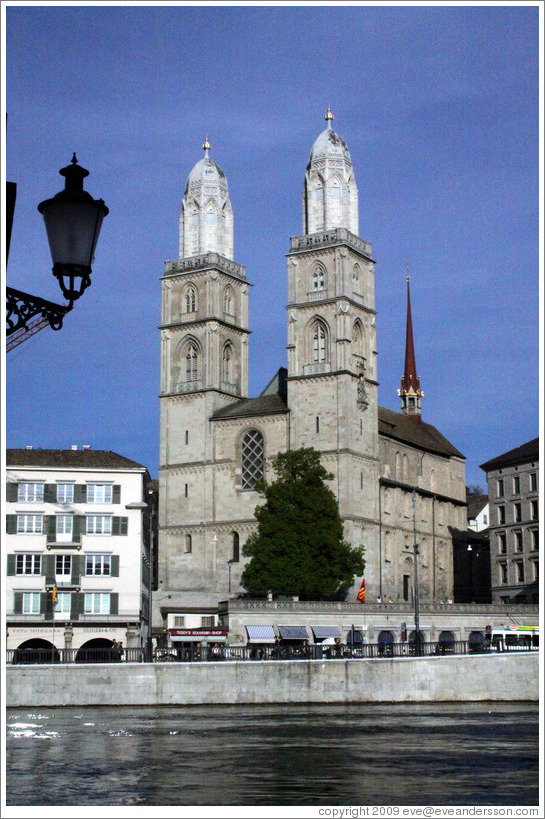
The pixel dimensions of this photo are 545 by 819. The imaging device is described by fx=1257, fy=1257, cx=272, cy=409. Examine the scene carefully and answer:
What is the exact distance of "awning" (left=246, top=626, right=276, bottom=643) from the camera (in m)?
73.4

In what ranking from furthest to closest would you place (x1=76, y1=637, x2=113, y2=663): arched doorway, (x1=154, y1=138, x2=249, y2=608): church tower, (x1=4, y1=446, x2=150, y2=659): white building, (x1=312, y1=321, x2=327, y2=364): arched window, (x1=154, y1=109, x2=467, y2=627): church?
1. (x1=154, y1=138, x2=249, y2=608): church tower
2. (x1=312, y1=321, x2=327, y2=364): arched window
3. (x1=154, y1=109, x2=467, y2=627): church
4. (x1=4, y1=446, x2=150, y2=659): white building
5. (x1=76, y1=637, x2=113, y2=663): arched doorway

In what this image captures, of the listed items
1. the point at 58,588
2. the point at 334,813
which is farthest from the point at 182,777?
the point at 58,588

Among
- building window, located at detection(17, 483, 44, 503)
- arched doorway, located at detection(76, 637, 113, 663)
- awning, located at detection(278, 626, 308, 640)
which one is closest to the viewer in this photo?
arched doorway, located at detection(76, 637, 113, 663)

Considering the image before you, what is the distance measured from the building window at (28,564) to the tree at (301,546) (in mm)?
13926

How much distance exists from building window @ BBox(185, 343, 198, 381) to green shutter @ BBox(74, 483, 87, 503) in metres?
23.0

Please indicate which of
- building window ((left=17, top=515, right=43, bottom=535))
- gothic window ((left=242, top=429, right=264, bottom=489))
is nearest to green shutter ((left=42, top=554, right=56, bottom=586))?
building window ((left=17, top=515, right=43, bottom=535))

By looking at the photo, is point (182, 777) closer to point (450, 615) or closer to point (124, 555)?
point (124, 555)

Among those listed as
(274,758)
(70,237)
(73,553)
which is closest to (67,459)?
(73,553)

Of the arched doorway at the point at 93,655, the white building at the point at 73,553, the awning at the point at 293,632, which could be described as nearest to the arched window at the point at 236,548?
the awning at the point at 293,632

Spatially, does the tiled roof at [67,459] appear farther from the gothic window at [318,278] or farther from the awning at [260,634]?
the gothic window at [318,278]

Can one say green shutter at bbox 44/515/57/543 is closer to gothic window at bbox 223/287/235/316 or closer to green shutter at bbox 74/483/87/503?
green shutter at bbox 74/483/87/503

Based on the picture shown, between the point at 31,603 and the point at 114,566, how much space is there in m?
5.11

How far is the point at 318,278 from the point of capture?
298ft

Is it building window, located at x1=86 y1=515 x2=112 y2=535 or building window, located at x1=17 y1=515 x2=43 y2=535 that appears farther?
building window, located at x1=86 y1=515 x2=112 y2=535
